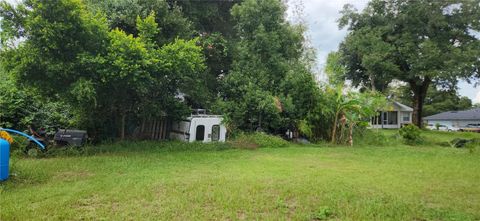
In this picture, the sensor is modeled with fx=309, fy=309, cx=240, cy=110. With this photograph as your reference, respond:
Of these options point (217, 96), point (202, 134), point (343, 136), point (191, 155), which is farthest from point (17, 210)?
point (343, 136)

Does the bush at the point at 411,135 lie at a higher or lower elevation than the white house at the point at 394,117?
lower

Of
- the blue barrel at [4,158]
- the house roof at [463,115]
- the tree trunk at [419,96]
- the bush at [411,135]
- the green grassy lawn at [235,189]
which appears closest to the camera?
the green grassy lawn at [235,189]

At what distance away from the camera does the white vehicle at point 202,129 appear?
34.7 feet

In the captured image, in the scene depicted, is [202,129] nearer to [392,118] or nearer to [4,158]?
[4,158]

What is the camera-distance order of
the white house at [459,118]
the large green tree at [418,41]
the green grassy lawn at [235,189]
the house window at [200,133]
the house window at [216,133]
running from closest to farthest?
the green grassy lawn at [235,189], the house window at [200,133], the house window at [216,133], the large green tree at [418,41], the white house at [459,118]

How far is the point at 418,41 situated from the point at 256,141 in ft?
61.9

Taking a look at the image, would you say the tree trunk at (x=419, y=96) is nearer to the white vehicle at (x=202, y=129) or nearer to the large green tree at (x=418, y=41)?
the large green tree at (x=418, y=41)

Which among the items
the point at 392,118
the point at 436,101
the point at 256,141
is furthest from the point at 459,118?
the point at 256,141

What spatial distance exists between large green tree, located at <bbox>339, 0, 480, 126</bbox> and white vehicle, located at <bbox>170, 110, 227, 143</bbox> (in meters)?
15.7

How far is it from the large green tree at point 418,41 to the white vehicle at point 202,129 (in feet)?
51.6

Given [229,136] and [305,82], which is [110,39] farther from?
[305,82]

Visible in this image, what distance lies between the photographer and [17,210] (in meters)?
3.71

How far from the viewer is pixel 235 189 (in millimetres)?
4797

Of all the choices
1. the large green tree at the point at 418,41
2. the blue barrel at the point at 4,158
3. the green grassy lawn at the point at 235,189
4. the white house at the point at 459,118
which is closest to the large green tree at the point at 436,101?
the white house at the point at 459,118
